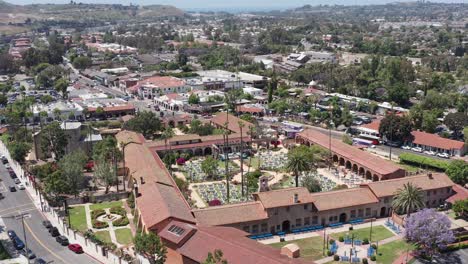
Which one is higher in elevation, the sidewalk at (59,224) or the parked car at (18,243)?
the parked car at (18,243)

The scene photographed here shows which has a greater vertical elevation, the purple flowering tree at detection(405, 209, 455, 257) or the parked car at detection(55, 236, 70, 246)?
the purple flowering tree at detection(405, 209, 455, 257)

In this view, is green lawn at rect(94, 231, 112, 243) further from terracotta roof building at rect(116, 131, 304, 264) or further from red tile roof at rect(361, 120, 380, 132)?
red tile roof at rect(361, 120, 380, 132)

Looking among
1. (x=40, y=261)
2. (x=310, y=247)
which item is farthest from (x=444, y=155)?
(x=40, y=261)

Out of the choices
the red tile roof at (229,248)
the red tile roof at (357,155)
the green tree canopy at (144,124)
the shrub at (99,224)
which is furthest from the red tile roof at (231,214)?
the green tree canopy at (144,124)

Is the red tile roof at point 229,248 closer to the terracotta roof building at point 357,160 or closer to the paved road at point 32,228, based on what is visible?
the paved road at point 32,228

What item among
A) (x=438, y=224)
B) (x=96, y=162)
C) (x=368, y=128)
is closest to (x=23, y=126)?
(x=96, y=162)

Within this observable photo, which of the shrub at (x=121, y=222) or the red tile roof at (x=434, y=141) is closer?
the shrub at (x=121, y=222)

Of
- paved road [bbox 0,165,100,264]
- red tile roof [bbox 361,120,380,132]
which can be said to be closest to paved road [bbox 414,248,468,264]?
paved road [bbox 0,165,100,264]
